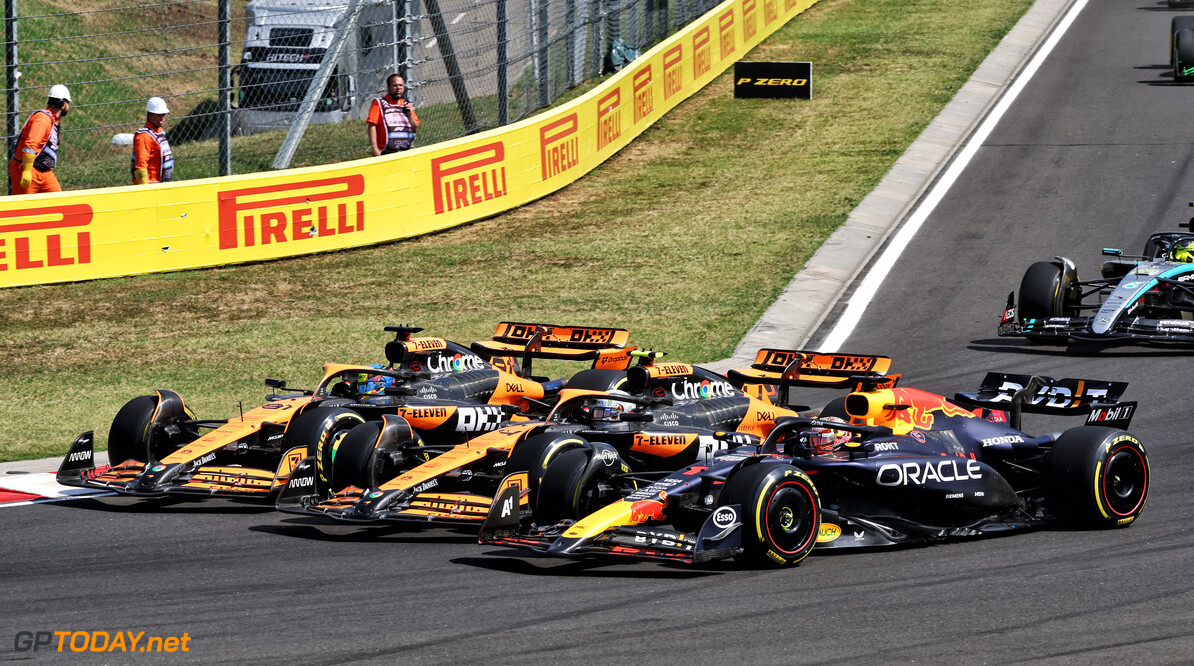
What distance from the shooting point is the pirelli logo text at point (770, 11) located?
113ft

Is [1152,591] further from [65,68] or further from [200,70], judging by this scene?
[65,68]

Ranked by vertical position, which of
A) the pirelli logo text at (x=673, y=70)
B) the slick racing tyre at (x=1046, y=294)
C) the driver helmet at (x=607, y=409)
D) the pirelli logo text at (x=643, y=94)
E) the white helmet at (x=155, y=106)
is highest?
the pirelli logo text at (x=673, y=70)

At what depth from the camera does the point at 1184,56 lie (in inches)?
1203

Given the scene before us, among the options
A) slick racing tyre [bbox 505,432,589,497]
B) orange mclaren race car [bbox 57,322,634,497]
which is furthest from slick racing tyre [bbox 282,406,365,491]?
slick racing tyre [bbox 505,432,589,497]

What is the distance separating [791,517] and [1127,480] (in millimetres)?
2410

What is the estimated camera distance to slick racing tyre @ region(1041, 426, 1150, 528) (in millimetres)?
9383

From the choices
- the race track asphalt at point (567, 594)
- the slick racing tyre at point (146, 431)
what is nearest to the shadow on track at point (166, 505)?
the race track asphalt at point (567, 594)

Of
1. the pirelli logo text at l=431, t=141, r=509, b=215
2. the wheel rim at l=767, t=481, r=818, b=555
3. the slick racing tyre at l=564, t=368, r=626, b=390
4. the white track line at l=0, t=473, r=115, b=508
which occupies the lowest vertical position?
the white track line at l=0, t=473, r=115, b=508

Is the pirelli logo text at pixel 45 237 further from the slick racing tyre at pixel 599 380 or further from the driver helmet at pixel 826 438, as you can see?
the driver helmet at pixel 826 438

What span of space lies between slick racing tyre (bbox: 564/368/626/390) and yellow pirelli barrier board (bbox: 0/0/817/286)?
25.6ft

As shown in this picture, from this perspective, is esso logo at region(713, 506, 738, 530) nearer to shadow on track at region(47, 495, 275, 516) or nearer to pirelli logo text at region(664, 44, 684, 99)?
shadow on track at region(47, 495, 275, 516)

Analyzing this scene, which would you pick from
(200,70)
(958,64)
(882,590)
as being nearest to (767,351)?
(882,590)

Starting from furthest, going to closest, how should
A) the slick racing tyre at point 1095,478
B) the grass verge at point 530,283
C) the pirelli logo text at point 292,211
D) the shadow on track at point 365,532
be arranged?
the pirelli logo text at point 292,211, the grass verge at point 530,283, the shadow on track at point 365,532, the slick racing tyre at point 1095,478

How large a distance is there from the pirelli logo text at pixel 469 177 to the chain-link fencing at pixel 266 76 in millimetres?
470
